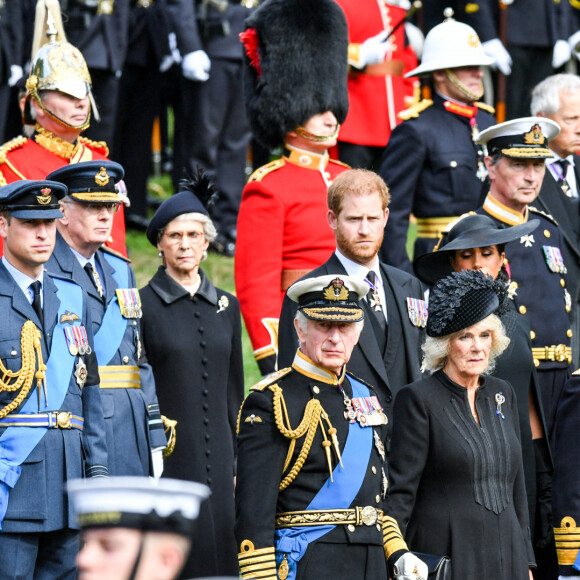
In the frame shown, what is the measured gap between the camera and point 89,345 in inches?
255

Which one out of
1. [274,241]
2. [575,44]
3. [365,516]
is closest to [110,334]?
[274,241]

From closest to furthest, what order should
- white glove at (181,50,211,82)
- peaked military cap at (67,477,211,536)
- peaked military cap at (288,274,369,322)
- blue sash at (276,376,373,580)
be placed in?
peaked military cap at (67,477,211,536) < blue sash at (276,376,373,580) < peaked military cap at (288,274,369,322) < white glove at (181,50,211,82)

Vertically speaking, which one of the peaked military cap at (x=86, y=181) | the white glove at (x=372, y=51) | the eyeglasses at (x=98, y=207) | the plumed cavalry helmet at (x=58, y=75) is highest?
the white glove at (x=372, y=51)

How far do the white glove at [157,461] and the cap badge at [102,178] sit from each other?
4.10ft

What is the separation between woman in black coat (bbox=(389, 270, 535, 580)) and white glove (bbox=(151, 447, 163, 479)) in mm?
1490

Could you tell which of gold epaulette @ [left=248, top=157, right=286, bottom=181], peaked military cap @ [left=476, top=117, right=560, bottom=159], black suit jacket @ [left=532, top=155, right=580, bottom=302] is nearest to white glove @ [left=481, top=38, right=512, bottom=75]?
black suit jacket @ [left=532, top=155, right=580, bottom=302]

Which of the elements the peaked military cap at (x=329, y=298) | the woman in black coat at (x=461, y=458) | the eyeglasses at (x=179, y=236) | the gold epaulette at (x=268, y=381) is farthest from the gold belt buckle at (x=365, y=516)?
the eyeglasses at (x=179, y=236)

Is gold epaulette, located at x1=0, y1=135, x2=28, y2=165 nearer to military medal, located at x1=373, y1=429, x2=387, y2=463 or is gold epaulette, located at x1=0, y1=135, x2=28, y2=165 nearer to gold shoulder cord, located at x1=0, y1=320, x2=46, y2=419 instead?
gold shoulder cord, located at x1=0, y1=320, x2=46, y2=419

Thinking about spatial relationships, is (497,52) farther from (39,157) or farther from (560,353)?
(39,157)

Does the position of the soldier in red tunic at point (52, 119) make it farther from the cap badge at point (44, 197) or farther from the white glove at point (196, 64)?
the white glove at point (196, 64)

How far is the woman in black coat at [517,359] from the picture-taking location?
7.06 metres

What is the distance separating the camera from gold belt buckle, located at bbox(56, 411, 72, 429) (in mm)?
6211

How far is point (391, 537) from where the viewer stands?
575 centimetres

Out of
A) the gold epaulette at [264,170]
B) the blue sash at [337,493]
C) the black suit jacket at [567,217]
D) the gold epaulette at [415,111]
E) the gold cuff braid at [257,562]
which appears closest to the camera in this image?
the gold cuff braid at [257,562]
